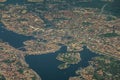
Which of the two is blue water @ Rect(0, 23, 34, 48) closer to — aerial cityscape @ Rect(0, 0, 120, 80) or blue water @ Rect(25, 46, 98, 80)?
aerial cityscape @ Rect(0, 0, 120, 80)

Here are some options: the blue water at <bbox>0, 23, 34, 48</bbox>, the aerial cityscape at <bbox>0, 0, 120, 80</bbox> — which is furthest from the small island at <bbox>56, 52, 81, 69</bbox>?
the blue water at <bbox>0, 23, 34, 48</bbox>

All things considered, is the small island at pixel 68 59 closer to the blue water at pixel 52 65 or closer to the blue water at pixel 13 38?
the blue water at pixel 52 65

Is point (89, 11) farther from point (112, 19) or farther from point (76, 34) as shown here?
point (76, 34)

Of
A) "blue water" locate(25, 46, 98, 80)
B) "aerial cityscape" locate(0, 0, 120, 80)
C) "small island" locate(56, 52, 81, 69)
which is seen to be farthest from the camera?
"small island" locate(56, 52, 81, 69)

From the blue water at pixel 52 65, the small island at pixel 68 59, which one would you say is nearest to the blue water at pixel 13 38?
the blue water at pixel 52 65

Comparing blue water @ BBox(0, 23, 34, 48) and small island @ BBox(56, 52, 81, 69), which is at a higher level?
blue water @ BBox(0, 23, 34, 48)

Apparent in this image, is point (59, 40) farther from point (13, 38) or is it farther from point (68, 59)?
point (13, 38)

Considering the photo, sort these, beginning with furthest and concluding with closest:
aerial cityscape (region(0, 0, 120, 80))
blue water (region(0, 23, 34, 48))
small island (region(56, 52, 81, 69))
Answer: blue water (region(0, 23, 34, 48)) → small island (region(56, 52, 81, 69)) → aerial cityscape (region(0, 0, 120, 80))
